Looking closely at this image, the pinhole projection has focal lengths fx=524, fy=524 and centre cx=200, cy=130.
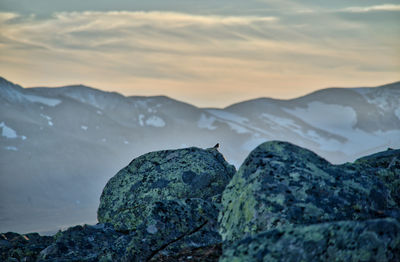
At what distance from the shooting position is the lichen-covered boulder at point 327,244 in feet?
25.7

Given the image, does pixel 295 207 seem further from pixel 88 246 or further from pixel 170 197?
pixel 170 197

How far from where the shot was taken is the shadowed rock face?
8195 mm

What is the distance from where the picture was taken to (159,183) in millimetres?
19203

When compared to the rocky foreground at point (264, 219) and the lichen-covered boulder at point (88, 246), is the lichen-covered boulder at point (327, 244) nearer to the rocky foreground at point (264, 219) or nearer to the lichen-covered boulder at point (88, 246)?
the rocky foreground at point (264, 219)

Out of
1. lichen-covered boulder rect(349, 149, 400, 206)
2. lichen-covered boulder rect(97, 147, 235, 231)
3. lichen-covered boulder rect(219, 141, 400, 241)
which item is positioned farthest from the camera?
lichen-covered boulder rect(97, 147, 235, 231)

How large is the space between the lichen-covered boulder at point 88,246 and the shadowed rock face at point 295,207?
14.0ft

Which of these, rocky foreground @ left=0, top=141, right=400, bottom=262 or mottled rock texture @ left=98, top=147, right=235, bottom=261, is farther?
mottled rock texture @ left=98, top=147, right=235, bottom=261

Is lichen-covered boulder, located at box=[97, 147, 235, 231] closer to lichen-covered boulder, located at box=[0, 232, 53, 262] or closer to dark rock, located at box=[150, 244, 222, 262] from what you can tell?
lichen-covered boulder, located at box=[0, 232, 53, 262]

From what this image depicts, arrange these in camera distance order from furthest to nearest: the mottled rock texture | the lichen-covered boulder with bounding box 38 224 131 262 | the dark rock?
the lichen-covered boulder with bounding box 38 224 131 262
the mottled rock texture
the dark rock

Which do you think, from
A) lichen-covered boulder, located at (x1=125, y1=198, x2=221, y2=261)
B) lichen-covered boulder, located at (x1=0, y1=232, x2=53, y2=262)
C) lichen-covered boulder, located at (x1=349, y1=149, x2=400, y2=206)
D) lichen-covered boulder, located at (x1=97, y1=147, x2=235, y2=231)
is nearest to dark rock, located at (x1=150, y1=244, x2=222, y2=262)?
lichen-covered boulder, located at (x1=125, y1=198, x2=221, y2=261)

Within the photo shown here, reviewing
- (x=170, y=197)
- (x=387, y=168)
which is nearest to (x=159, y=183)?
(x=170, y=197)

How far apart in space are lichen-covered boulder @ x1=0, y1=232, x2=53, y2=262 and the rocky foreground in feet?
0.13

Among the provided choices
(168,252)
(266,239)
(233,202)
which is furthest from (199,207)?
(266,239)

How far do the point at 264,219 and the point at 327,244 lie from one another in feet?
6.80
